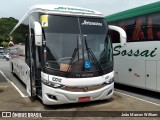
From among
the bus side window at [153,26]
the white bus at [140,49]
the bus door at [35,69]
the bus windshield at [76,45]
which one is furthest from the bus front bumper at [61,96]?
the bus side window at [153,26]

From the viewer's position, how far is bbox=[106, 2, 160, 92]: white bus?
34.3 feet

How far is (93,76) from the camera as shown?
9.11 metres

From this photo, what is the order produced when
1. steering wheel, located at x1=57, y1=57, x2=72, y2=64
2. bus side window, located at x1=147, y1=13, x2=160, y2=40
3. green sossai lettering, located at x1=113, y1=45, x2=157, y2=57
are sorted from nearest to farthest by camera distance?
steering wheel, located at x1=57, y1=57, x2=72, y2=64 < bus side window, located at x1=147, y1=13, x2=160, y2=40 < green sossai lettering, located at x1=113, y1=45, x2=157, y2=57

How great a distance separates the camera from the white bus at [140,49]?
1046 centimetres

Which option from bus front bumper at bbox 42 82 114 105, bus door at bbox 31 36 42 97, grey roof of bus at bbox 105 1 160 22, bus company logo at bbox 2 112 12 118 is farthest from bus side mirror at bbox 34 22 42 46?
grey roof of bus at bbox 105 1 160 22

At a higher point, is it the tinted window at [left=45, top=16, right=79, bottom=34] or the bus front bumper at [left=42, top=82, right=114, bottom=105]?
the tinted window at [left=45, top=16, right=79, bottom=34]

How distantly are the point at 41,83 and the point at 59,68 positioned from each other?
894mm

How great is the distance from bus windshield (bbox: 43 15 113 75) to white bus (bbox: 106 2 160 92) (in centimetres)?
177

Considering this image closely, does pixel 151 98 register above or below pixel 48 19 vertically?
below

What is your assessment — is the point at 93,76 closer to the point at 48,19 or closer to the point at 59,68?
the point at 59,68

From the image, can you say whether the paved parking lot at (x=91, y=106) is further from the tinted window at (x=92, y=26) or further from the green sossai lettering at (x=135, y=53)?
the tinted window at (x=92, y=26)

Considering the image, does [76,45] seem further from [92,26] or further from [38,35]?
[38,35]

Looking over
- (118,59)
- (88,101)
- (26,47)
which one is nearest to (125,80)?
(118,59)

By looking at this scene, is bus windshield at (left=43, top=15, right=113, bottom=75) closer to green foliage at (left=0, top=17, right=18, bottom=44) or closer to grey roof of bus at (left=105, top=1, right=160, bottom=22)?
grey roof of bus at (left=105, top=1, right=160, bottom=22)
